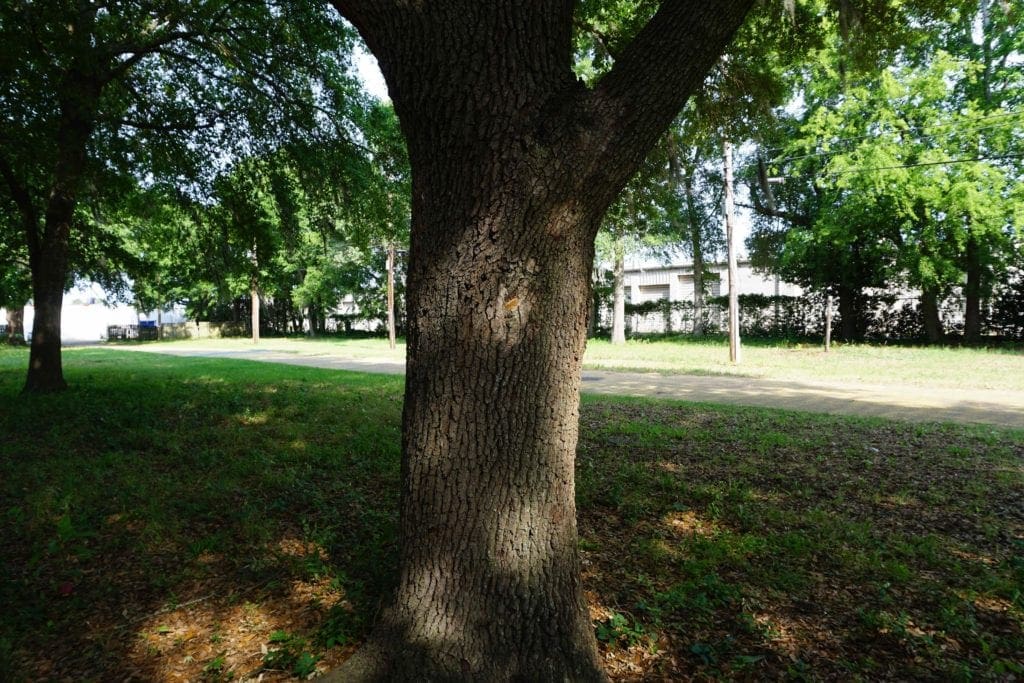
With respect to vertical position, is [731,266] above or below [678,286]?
below

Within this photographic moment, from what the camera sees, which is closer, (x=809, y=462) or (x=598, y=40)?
(x=809, y=462)

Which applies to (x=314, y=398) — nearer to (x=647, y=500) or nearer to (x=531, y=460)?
(x=647, y=500)

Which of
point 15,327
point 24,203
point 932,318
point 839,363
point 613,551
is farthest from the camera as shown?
point 15,327

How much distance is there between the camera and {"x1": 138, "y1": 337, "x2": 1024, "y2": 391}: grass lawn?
39.9 feet

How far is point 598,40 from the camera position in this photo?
658 cm

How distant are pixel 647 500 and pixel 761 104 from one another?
439 cm

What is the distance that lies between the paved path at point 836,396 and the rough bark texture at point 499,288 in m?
7.53

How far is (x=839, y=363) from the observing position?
50.4ft

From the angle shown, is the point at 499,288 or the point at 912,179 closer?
the point at 499,288

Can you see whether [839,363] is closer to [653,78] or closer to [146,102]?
[653,78]

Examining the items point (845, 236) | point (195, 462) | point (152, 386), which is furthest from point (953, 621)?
point (845, 236)

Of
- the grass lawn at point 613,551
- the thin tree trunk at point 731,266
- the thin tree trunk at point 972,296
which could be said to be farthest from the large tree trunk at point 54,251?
the thin tree trunk at point 972,296

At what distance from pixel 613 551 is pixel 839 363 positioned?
45.7ft

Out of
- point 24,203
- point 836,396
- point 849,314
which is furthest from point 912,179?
point 24,203
